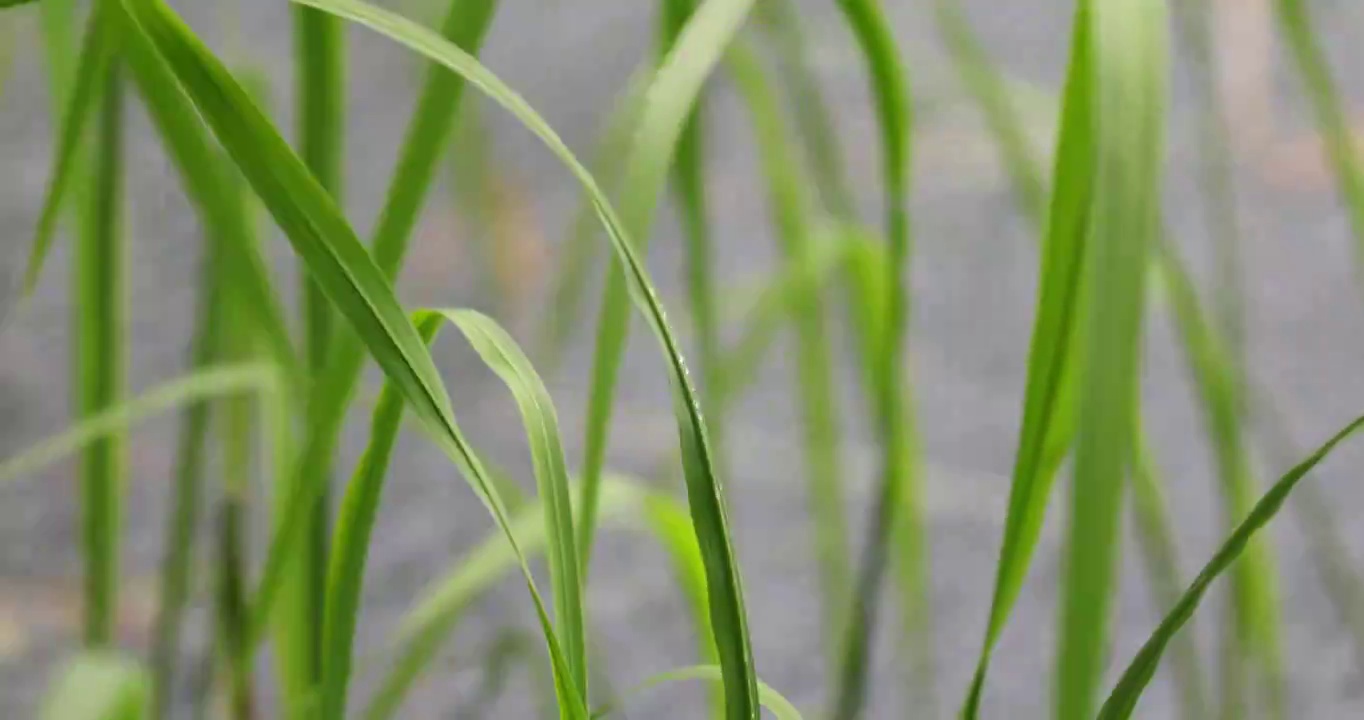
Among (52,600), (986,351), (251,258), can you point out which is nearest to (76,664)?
(251,258)

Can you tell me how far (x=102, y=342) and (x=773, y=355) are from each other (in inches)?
23.3

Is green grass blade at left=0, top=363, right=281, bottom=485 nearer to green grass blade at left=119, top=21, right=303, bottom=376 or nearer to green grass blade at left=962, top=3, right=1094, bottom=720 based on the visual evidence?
green grass blade at left=119, top=21, right=303, bottom=376

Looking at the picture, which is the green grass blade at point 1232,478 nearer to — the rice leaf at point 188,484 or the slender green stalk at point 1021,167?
the slender green stalk at point 1021,167

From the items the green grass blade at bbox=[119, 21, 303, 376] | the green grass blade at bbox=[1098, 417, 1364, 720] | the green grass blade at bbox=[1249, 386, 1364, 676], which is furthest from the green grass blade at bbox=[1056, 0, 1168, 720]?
the green grass blade at bbox=[1249, 386, 1364, 676]

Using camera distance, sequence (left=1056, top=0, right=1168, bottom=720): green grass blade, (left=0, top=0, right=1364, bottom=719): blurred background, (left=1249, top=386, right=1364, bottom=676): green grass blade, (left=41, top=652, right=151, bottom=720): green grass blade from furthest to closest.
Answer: (left=0, top=0, right=1364, bottom=719): blurred background, (left=1249, top=386, right=1364, bottom=676): green grass blade, (left=41, top=652, right=151, bottom=720): green grass blade, (left=1056, top=0, right=1168, bottom=720): green grass blade

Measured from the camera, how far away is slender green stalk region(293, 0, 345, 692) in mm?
222

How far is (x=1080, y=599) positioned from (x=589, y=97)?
85cm

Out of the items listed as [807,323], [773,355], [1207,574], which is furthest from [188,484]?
[773,355]

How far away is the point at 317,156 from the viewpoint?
0.76ft

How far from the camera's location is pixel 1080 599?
14cm

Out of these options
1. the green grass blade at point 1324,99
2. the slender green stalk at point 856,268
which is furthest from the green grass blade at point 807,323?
the green grass blade at point 1324,99

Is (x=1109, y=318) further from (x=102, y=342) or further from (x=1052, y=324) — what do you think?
(x=102, y=342)

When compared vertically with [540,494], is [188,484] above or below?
above

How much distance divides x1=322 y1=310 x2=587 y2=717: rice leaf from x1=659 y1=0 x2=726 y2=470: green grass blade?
54 mm
